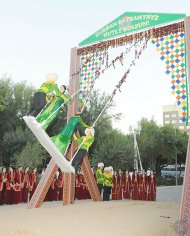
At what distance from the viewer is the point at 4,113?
88.8 feet

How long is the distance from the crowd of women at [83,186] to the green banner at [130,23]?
4558 millimetres

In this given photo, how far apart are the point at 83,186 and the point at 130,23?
6347 millimetres

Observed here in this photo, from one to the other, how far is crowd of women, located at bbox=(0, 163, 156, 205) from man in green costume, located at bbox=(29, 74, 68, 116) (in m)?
4.09

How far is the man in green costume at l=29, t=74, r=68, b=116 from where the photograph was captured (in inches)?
Answer: 274

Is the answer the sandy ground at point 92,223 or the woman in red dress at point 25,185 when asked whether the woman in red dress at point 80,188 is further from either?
the sandy ground at point 92,223

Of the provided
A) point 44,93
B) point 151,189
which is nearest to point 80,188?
point 151,189

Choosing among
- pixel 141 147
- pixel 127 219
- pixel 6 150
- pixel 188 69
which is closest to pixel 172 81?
pixel 188 69

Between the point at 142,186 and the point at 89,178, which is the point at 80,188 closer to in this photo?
the point at 142,186

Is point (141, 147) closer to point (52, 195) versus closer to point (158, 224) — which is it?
point (52, 195)

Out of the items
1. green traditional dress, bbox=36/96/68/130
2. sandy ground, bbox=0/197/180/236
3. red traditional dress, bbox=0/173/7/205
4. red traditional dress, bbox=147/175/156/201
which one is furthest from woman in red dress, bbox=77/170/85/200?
green traditional dress, bbox=36/96/68/130

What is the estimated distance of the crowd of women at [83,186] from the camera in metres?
10.6

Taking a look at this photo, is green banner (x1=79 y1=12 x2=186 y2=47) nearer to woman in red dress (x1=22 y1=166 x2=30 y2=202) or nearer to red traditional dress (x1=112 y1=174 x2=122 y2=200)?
woman in red dress (x1=22 y1=166 x2=30 y2=202)

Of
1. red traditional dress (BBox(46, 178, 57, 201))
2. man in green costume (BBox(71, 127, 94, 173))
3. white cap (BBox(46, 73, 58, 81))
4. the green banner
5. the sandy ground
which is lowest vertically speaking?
red traditional dress (BBox(46, 178, 57, 201))

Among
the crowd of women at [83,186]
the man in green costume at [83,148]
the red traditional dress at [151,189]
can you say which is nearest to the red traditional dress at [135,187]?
the crowd of women at [83,186]
